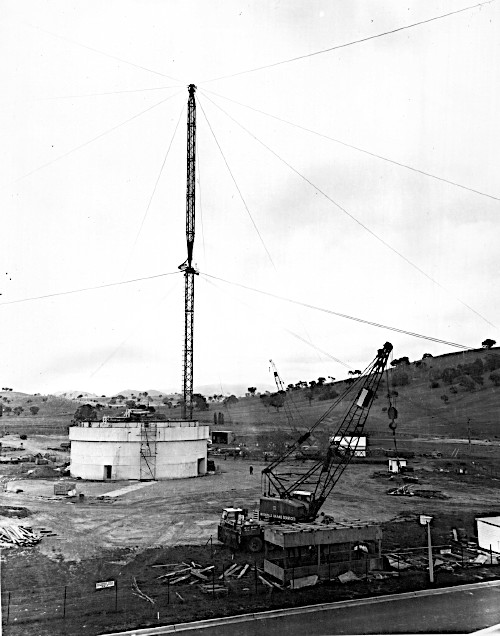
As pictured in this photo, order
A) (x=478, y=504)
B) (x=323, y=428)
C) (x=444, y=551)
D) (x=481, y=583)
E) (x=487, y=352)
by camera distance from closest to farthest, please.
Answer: (x=481, y=583)
(x=444, y=551)
(x=478, y=504)
(x=323, y=428)
(x=487, y=352)

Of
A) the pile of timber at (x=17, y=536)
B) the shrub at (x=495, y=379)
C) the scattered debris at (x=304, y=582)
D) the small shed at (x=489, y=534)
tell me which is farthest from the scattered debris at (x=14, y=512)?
the shrub at (x=495, y=379)

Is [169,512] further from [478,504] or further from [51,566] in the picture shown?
[478,504]

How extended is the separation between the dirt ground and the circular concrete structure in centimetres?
189

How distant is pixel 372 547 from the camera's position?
25.3 meters

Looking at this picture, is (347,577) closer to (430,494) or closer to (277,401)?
(430,494)

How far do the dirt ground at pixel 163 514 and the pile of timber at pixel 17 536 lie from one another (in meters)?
0.72

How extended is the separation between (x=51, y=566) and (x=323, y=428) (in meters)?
99.5

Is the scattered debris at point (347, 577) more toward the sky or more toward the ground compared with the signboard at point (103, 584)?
more toward the ground

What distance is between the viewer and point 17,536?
2895 cm

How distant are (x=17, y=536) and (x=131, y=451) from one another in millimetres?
22723

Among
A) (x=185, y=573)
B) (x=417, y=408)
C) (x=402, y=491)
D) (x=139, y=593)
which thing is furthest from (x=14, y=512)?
(x=417, y=408)

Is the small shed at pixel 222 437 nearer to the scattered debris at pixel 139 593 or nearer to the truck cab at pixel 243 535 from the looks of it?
the truck cab at pixel 243 535

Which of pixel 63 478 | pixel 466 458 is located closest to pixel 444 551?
pixel 63 478

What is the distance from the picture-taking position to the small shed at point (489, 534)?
2661 cm
